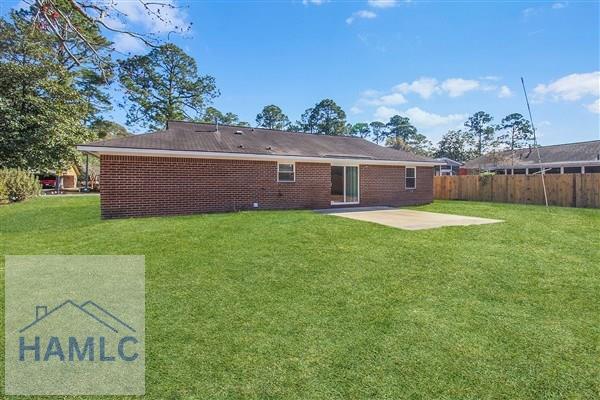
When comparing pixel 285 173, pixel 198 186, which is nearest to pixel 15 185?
pixel 198 186

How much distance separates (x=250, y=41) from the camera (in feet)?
47.9

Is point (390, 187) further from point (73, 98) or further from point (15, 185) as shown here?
point (73, 98)

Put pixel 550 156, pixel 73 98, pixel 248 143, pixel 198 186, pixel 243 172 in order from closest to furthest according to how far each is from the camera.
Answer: pixel 198 186, pixel 243 172, pixel 248 143, pixel 73 98, pixel 550 156

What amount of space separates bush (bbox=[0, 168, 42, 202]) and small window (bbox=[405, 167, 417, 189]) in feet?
65.6

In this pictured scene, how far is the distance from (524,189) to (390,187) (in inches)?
278

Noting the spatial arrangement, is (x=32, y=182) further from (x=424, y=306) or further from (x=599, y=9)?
(x=599, y=9)

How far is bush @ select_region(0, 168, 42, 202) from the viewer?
16.5 m

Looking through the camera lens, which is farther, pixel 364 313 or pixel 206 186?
pixel 206 186

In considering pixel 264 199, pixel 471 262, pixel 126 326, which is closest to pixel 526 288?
pixel 471 262

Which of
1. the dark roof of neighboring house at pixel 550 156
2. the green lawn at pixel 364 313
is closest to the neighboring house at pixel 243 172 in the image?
the green lawn at pixel 364 313

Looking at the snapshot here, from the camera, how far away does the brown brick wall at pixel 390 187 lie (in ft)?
51.8

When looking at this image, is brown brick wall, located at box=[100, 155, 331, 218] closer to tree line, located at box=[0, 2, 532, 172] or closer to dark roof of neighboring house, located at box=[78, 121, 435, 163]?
dark roof of neighboring house, located at box=[78, 121, 435, 163]

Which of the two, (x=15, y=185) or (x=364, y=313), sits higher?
(x=15, y=185)

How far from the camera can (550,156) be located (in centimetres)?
2892
